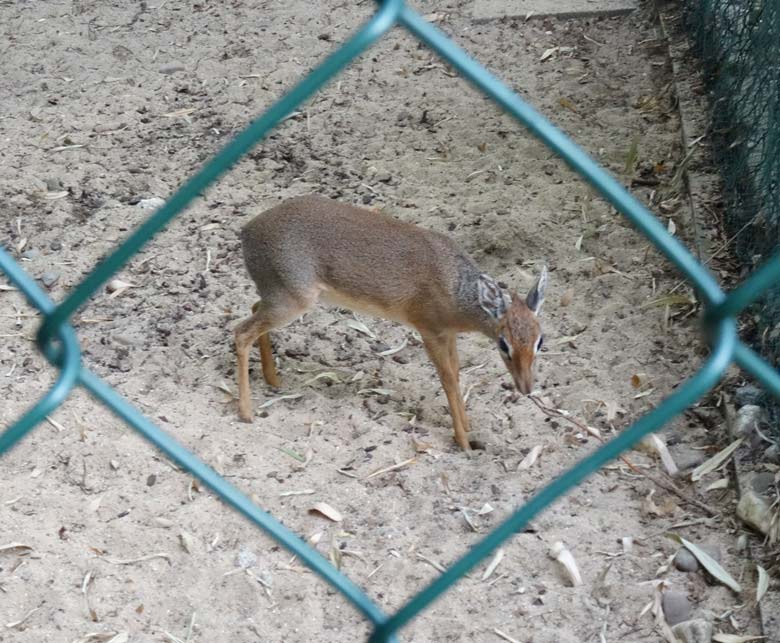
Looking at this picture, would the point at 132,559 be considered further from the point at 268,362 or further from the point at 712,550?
the point at 712,550

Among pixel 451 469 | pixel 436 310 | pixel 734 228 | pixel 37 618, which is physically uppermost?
pixel 734 228

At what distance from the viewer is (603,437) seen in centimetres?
353

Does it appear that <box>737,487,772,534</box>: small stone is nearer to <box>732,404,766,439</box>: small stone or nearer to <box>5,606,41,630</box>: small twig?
<box>732,404,766,439</box>: small stone

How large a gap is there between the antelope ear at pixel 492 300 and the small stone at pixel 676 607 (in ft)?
3.48

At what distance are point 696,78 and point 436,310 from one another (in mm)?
2120

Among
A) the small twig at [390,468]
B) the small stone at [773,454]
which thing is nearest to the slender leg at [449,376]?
the small twig at [390,468]

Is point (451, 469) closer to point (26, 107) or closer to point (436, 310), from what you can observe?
point (436, 310)

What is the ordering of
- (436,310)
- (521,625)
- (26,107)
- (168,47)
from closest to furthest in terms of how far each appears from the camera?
1. (521,625)
2. (436,310)
3. (26,107)
4. (168,47)

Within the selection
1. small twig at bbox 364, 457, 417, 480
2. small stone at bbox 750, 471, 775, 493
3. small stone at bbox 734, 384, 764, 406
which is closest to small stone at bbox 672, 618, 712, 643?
small stone at bbox 750, 471, 775, 493

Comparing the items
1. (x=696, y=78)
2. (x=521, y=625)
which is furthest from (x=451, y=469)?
(x=696, y=78)

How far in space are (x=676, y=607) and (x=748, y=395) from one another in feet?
2.92

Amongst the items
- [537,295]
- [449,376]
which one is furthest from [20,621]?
[537,295]

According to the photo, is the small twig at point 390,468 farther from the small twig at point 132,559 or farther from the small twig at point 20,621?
the small twig at point 20,621

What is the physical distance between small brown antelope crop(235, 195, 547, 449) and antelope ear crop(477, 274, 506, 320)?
54mm
